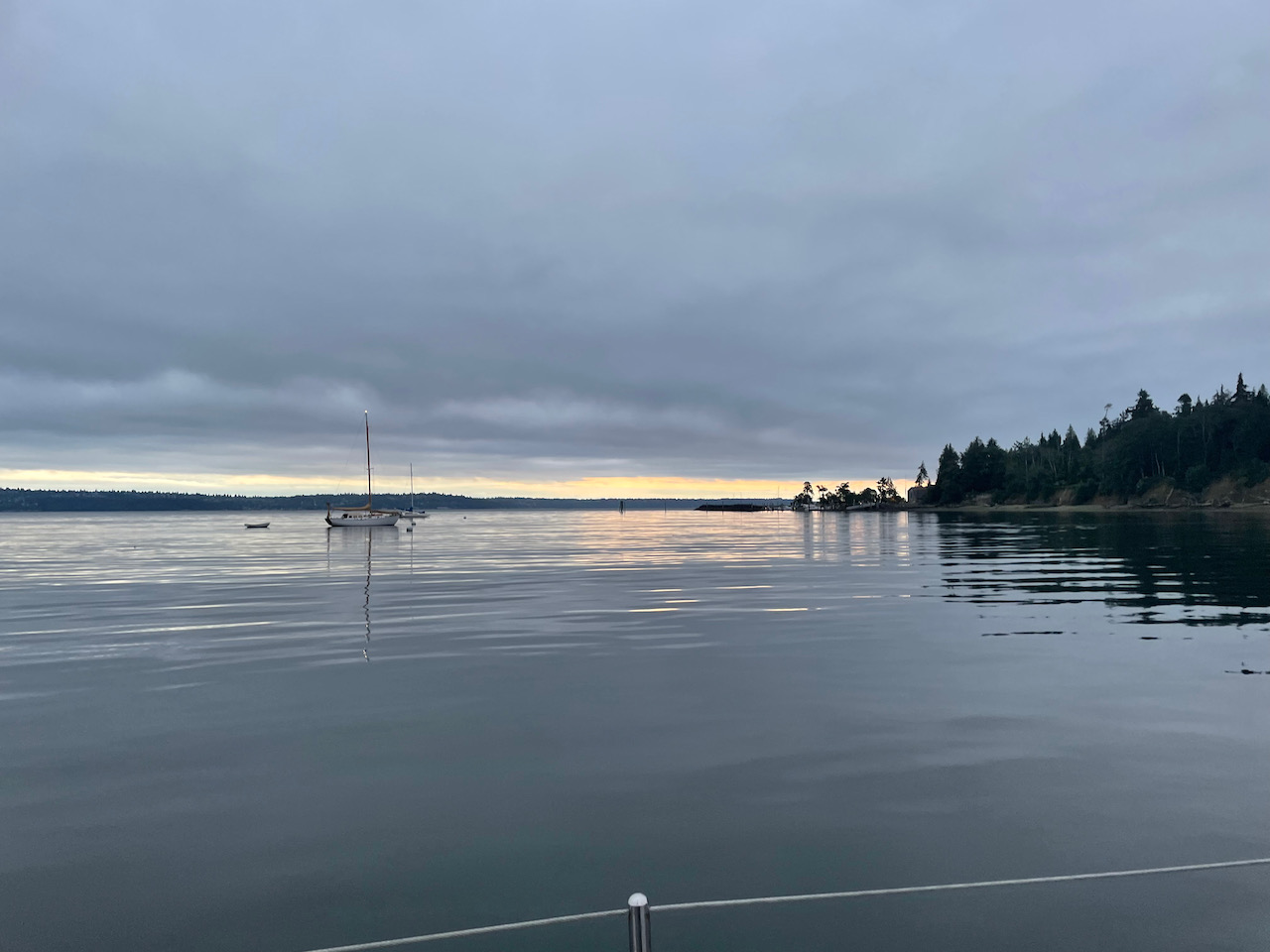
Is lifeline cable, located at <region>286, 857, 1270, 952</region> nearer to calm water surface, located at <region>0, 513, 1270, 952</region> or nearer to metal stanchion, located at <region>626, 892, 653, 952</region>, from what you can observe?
calm water surface, located at <region>0, 513, 1270, 952</region>

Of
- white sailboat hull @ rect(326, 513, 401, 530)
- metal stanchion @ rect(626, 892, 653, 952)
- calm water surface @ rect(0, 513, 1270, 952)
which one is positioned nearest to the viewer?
metal stanchion @ rect(626, 892, 653, 952)

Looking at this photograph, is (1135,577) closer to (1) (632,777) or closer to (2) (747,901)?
(1) (632,777)

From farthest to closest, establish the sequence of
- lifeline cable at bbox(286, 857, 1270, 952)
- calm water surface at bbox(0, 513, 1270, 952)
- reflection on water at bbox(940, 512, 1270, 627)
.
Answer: reflection on water at bbox(940, 512, 1270, 627)
calm water surface at bbox(0, 513, 1270, 952)
lifeline cable at bbox(286, 857, 1270, 952)

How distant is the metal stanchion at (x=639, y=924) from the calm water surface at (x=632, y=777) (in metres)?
3.00

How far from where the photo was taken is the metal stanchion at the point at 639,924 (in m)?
4.68

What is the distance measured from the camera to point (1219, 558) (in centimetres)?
5138

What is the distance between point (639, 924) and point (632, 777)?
282 inches

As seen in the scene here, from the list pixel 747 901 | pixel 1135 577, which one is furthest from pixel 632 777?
pixel 1135 577

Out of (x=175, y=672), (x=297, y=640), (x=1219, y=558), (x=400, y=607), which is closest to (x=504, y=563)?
(x=400, y=607)

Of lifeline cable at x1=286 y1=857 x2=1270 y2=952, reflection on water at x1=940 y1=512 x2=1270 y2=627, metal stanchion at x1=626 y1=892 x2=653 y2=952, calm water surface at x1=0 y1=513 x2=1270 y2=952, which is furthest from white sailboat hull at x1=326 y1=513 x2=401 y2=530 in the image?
metal stanchion at x1=626 y1=892 x2=653 y2=952

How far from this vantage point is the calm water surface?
26.0 feet

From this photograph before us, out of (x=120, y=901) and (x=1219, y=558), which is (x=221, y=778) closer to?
(x=120, y=901)

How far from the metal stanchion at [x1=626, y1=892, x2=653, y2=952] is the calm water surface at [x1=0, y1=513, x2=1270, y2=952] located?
118 inches

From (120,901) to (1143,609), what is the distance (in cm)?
3104
